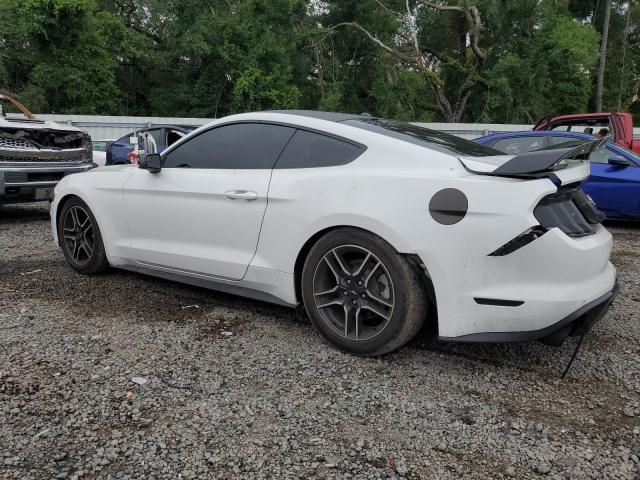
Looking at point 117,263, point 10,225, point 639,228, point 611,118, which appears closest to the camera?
point 117,263

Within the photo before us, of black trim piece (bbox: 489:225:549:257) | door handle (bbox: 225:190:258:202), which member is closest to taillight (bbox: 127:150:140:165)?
door handle (bbox: 225:190:258:202)

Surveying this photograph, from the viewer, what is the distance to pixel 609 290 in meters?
2.88

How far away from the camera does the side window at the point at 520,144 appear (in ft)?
25.2

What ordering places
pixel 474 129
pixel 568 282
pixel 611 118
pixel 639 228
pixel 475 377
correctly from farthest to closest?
pixel 474 129, pixel 611 118, pixel 639 228, pixel 475 377, pixel 568 282

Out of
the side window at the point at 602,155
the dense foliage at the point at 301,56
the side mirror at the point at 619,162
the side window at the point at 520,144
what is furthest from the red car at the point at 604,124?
the dense foliage at the point at 301,56

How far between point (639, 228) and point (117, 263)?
7.29 m

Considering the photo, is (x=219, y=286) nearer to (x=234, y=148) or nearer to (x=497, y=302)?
(x=234, y=148)

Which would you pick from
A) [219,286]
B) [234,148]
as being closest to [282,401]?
[219,286]

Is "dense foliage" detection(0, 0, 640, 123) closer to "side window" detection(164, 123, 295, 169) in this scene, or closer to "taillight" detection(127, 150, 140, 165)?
"taillight" detection(127, 150, 140, 165)

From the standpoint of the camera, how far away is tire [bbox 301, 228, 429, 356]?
2.79 meters

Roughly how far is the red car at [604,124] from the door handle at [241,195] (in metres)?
8.08

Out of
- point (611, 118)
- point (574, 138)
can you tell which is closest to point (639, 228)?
point (574, 138)

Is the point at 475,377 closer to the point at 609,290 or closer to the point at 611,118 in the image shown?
the point at 609,290

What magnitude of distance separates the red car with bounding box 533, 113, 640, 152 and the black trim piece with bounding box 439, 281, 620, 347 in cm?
762
